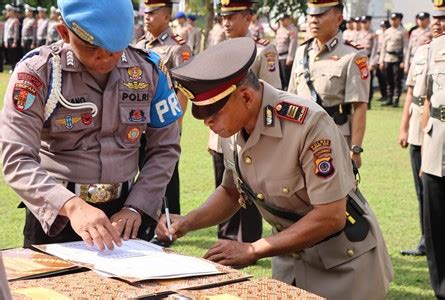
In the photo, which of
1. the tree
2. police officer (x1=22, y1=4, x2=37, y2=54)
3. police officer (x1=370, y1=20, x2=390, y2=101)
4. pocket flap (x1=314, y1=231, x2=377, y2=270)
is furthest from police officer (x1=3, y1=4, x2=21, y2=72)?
pocket flap (x1=314, y1=231, x2=377, y2=270)

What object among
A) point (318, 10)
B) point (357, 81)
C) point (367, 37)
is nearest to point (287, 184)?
point (357, 81)

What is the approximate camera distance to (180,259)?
2535 mm

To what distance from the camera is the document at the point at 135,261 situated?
2350mm

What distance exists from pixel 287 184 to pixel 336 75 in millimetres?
3087

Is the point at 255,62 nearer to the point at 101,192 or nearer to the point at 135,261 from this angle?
the point at 101,192

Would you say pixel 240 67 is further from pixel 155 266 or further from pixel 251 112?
pixel 155 266

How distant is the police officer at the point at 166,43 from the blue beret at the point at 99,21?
12.2 feet

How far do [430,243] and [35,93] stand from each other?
3181 mm

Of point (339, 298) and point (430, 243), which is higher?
point (339, 298)

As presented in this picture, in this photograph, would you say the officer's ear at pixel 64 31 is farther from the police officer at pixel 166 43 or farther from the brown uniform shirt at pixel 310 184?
the police officer at pixel 166 43

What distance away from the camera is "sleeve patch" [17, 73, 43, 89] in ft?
8.93

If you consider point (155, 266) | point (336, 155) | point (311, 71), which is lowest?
point (311, 71)

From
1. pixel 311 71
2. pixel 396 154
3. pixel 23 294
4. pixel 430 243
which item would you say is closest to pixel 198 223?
pixel 23 294

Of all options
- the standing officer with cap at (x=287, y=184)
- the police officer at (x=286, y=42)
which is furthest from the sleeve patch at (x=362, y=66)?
the police officer at (x=286, y=42)
